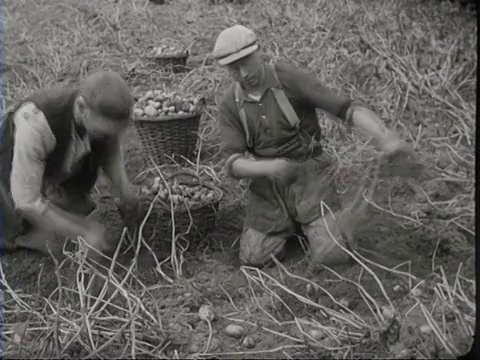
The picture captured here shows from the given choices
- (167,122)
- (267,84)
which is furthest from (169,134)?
(267,84)

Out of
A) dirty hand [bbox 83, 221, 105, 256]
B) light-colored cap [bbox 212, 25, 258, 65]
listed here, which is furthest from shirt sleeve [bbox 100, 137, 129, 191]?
light-colored cap [bbox 212, 25, 258, 65]

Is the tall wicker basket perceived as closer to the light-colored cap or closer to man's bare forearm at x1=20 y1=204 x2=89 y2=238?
man's bare forearm at x1=20 y1=204 x2=89 y2=238

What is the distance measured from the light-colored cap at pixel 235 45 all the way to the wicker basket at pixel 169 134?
0.13 meters

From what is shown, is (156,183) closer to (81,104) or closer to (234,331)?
(81,104)

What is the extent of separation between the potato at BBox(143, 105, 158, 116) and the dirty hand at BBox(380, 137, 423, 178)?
1.84ft

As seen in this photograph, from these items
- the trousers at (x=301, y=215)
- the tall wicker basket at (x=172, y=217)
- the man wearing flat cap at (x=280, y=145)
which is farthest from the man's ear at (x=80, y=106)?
the trousers at (x=301, y=215)

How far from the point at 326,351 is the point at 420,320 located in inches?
9.7

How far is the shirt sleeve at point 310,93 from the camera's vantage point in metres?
2.41

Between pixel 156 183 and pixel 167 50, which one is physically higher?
pixel 167 50

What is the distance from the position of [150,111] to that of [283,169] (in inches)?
13.8

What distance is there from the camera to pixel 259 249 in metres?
2.45

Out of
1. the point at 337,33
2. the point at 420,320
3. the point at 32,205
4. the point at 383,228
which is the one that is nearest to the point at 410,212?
the point at 383,228

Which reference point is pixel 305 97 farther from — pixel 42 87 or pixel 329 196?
pixel 42 87

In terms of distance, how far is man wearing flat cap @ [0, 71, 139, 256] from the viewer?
7.75ft
